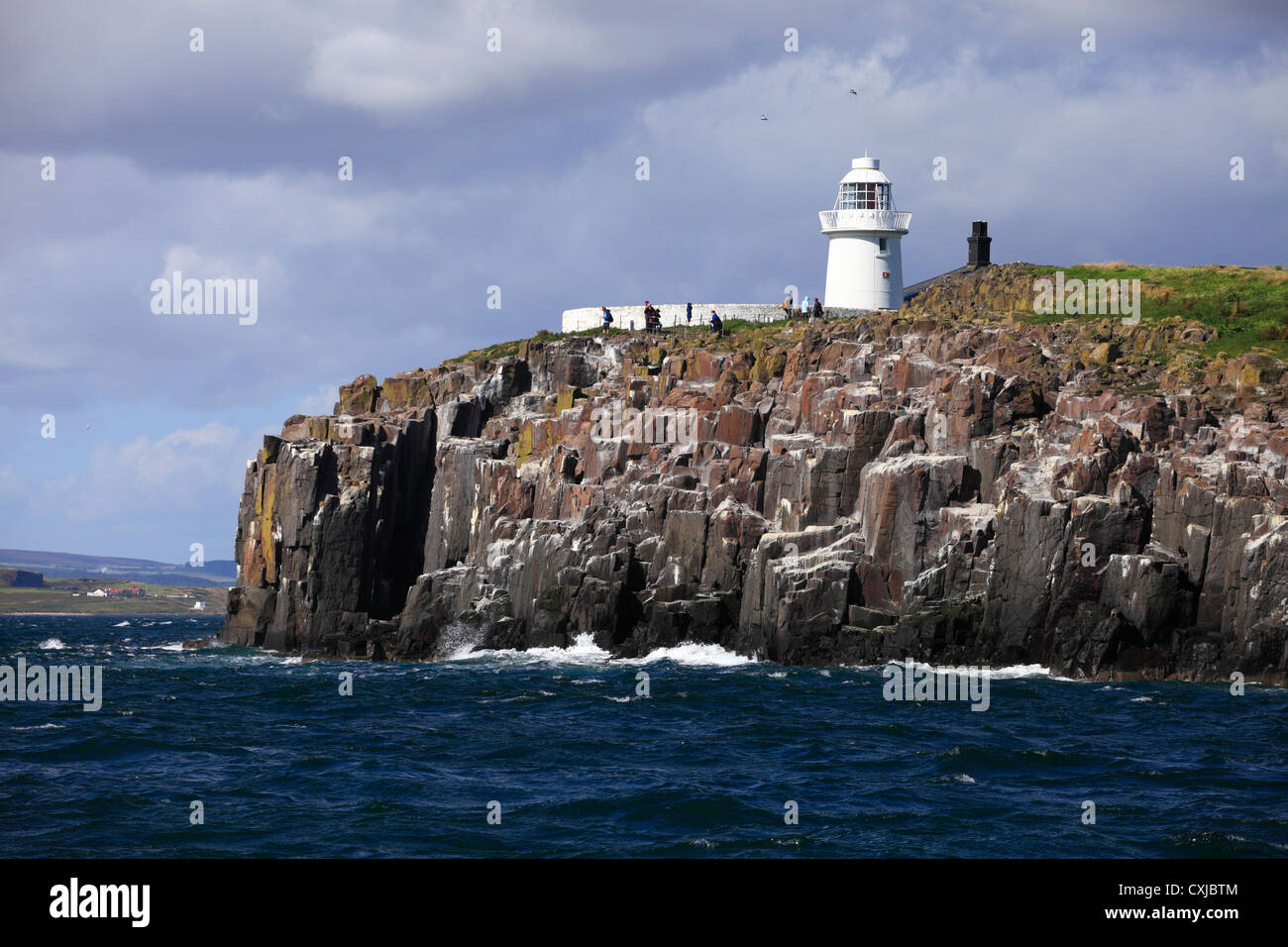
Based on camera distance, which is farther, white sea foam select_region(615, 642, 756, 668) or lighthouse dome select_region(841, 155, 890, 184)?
lighthouse dome select_region(841, 155, 890, 184)

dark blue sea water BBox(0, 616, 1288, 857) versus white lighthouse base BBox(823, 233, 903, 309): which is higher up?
white lighthouse base BBox(823, 233, 903, 309)

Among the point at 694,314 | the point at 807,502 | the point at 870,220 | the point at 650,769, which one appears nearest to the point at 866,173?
the point at 870,220

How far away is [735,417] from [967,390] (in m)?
12.7

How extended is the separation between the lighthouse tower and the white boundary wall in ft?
22.9

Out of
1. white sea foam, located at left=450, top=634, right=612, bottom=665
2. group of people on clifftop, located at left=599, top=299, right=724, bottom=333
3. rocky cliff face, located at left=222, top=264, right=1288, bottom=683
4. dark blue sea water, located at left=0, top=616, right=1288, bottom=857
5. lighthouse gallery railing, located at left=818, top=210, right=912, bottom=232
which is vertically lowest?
dark blue sea water, located at left=0, top=616, right=1288, bottom=857

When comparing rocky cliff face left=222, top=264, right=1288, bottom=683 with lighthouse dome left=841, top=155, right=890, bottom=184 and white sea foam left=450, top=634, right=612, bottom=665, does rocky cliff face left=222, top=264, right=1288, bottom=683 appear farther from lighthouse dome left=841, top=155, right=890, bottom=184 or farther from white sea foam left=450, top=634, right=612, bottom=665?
lighthouse dome left=841, top=155, right=890, bottom=184

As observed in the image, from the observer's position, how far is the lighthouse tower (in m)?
106

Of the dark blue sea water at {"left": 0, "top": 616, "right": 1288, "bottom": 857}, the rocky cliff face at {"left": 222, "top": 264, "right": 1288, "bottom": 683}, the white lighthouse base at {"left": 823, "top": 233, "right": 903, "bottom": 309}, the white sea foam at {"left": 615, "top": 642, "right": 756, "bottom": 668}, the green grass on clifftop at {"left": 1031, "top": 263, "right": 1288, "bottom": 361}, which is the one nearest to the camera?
the dark blue sea water at {"left": 0, "top": 616, "right": 1288, "bottom": 857}

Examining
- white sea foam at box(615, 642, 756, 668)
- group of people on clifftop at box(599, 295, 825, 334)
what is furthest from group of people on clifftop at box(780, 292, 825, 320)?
white sea foam at box(615, 642, 756, 668)

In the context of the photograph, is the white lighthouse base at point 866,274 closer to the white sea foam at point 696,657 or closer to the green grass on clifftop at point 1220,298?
the green grass on clifftop at point 1220,298

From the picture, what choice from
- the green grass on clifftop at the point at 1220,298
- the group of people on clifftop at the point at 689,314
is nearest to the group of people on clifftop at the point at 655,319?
the group of people on clifftop at the point at 689,314
